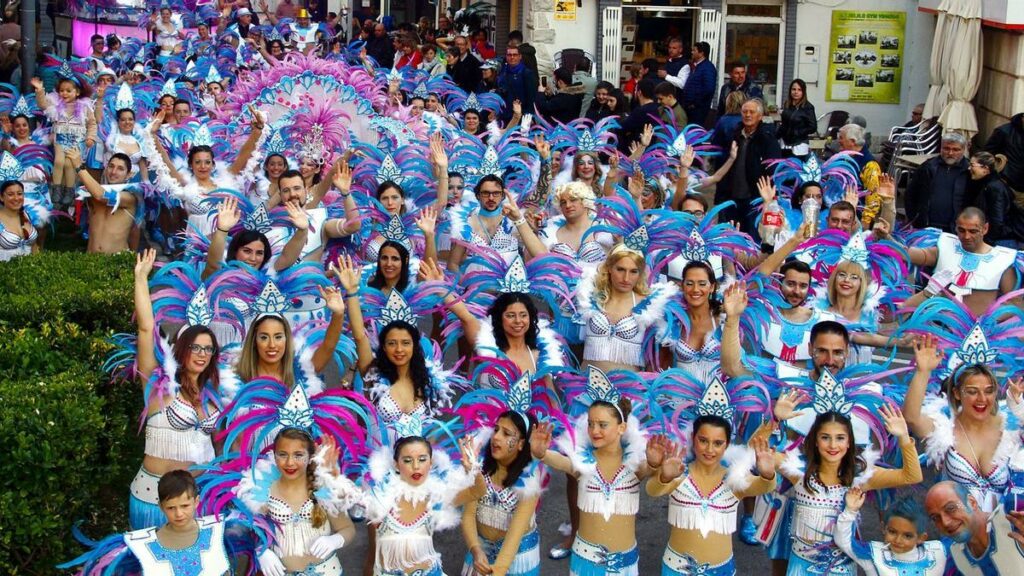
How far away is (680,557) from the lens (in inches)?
246

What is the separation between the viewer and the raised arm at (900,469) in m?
6.22

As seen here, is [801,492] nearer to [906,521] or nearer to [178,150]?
[906,521]

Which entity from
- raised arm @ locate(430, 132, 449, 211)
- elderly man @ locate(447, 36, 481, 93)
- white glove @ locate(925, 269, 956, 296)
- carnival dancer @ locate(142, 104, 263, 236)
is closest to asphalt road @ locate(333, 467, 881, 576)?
white glove @ locate(925, 269, 956, 296)

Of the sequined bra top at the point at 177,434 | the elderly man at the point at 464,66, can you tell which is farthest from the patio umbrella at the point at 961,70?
the sequined bra top at the point at 177,434

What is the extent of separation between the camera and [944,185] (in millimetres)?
10781

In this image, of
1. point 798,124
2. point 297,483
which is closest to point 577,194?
point 297,483

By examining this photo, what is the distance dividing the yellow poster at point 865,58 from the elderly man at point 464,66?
5.10 m

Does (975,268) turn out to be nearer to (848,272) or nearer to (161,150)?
(848,272)

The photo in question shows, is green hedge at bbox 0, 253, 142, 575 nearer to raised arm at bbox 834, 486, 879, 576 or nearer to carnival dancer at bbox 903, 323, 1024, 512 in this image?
raised arm at bbox 834, 486, 879, 576

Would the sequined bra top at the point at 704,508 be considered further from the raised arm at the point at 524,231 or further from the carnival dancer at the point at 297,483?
the raised arm at the point at 524,231

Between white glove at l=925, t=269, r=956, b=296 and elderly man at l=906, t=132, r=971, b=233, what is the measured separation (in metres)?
2.04

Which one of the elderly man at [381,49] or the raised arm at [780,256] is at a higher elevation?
the elderly man at [381,49]

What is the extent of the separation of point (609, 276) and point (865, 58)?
1247cm

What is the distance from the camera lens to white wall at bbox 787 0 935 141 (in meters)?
18.8
